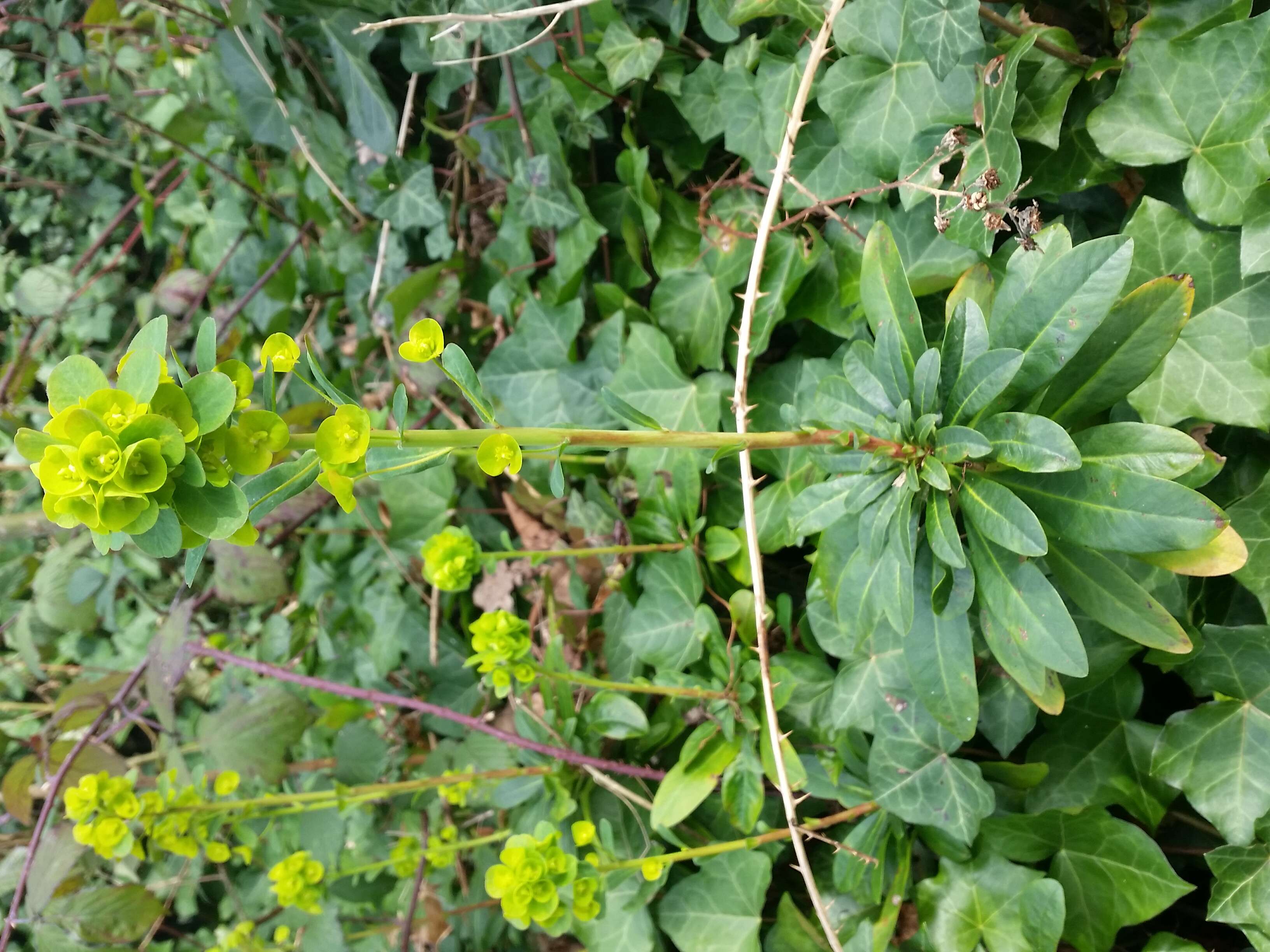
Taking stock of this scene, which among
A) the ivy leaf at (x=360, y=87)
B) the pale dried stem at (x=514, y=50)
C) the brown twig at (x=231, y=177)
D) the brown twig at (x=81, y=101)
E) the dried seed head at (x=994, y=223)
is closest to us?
the dried seed head at (x=994, y=223)

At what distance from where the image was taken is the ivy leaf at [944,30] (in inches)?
36.0

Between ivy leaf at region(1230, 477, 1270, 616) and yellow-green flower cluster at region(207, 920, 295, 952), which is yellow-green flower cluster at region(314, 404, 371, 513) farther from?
yellow-green flower cluster at region(207, 920, 295, 952)

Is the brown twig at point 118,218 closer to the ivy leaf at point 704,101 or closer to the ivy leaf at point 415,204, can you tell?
the ivy leaf at point 415,204

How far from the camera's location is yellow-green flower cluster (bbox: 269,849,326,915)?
1260 mm

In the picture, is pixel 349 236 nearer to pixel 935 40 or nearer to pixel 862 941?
pixel 935 40

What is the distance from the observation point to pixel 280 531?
1900 mm

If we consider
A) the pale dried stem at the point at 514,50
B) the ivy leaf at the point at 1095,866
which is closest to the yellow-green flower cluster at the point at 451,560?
the pale dried stem at the point at 514,50

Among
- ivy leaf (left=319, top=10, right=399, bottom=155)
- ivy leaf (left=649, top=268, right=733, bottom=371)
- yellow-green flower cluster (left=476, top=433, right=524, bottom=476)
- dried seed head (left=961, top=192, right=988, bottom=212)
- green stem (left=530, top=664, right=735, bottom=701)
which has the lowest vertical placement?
green stem (left=530, top=664, right=735, bottom=701)

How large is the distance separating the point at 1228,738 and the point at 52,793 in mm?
1959

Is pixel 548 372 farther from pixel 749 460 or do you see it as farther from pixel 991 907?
pixel 991 907

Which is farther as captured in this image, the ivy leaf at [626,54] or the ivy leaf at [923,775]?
the ivy leaf at [626,54]

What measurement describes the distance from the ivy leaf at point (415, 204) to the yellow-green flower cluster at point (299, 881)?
1.19 m

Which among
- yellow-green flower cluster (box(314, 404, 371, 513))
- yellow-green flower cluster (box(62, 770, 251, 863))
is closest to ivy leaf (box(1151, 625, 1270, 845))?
yellow-green flower cluster (box(314, 404, 371, 513))

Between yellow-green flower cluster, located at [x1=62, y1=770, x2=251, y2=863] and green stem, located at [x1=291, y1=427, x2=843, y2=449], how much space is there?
3.02ft
